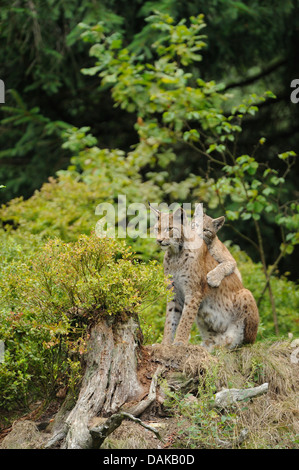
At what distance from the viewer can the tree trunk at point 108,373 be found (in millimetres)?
4711

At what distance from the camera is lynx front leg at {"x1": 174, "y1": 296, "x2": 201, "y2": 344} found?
5555 millimetres

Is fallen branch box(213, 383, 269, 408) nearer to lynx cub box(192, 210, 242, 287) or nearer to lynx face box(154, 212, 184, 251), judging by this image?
lynx cub box(192, 210, 242, 287)

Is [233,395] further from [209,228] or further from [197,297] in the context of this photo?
[209,228]

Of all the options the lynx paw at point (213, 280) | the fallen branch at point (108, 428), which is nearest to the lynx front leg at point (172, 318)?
the lynx paw at point (213, 280)

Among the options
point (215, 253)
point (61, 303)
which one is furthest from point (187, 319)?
point (61, 303)

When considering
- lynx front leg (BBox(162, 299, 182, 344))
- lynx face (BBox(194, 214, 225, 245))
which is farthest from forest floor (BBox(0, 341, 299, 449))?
lynx face (BBox(194, 214, 225, 245))

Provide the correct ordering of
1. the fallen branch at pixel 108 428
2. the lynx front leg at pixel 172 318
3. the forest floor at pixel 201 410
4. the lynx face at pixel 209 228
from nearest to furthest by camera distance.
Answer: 1. the fallen branch at pixel 108 428
2. the forest floor at pixel 201 410
3. the lynx front leg at pixel 172 318
4. the lynx face at pixel 209 228

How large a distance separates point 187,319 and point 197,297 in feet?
0.72

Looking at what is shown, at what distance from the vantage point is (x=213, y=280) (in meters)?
5.73

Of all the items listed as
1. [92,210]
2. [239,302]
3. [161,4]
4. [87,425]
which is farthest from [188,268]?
[161,4]

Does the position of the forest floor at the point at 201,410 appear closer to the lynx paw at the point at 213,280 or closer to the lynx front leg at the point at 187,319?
the lynx front leg at the point at 187,319

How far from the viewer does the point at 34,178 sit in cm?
1209

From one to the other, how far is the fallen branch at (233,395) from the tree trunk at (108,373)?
63 cm
